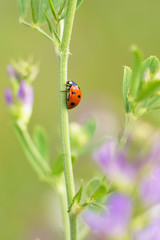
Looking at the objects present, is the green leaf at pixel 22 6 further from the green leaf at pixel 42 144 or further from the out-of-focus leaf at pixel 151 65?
the green leaf at pixel 42 144

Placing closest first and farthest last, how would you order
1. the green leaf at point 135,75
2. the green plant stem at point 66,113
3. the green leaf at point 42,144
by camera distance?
the green leaf at point 135,75
the green plant stem at point 66,113
the green leaf at point 42,144

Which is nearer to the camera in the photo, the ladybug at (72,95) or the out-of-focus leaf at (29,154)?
the ladybug at (72,95)

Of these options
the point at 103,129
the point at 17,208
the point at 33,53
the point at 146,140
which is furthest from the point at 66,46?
the point at 33,53

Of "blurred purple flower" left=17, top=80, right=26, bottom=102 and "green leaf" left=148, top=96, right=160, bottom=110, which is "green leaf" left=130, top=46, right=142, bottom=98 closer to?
"green leaf" left=148, top=96, right=160, bottom=110

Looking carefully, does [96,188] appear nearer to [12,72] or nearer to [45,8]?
[45,8]

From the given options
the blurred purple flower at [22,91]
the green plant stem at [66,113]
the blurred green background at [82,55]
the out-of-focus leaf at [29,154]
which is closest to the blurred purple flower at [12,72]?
the blurred purple flower at [22,91]

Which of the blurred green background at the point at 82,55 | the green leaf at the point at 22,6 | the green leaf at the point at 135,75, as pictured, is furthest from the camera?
the blurred green background at the point at 82,55
